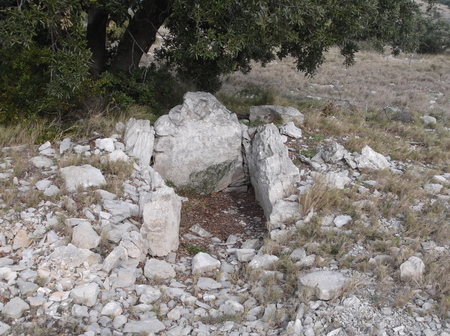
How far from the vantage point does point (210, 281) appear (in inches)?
197

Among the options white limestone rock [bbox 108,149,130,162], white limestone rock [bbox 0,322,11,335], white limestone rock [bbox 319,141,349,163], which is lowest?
white limestone rock [bbox 0,322,11,335]

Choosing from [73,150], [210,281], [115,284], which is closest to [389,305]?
[210,281]

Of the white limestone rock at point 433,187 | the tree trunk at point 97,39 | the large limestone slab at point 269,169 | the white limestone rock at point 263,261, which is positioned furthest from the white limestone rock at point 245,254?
the tree trunk at point 97,39

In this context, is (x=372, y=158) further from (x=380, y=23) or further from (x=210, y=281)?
(x=210, y=281)

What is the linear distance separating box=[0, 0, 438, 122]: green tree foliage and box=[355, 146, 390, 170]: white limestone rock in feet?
7.76

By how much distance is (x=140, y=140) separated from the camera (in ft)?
23.3

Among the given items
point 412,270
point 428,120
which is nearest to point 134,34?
point 412,270

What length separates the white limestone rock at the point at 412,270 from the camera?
4.76 meters

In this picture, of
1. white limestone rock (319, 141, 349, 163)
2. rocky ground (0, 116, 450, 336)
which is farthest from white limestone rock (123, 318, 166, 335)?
white limestone rock (319, 141, 349, 163)

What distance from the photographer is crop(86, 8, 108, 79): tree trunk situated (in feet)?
30.3

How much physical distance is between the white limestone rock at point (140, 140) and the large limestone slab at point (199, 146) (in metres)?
0.21

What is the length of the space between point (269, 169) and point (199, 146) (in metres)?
1.47

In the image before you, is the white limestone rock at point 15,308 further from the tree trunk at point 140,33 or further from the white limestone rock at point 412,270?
the tree trunk at point 140,33

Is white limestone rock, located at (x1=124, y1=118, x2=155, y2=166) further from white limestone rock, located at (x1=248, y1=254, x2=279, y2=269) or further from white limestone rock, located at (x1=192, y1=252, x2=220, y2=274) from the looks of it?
white limestone rock, located at (x1=248, y1=254, x2=279, y2=269)
